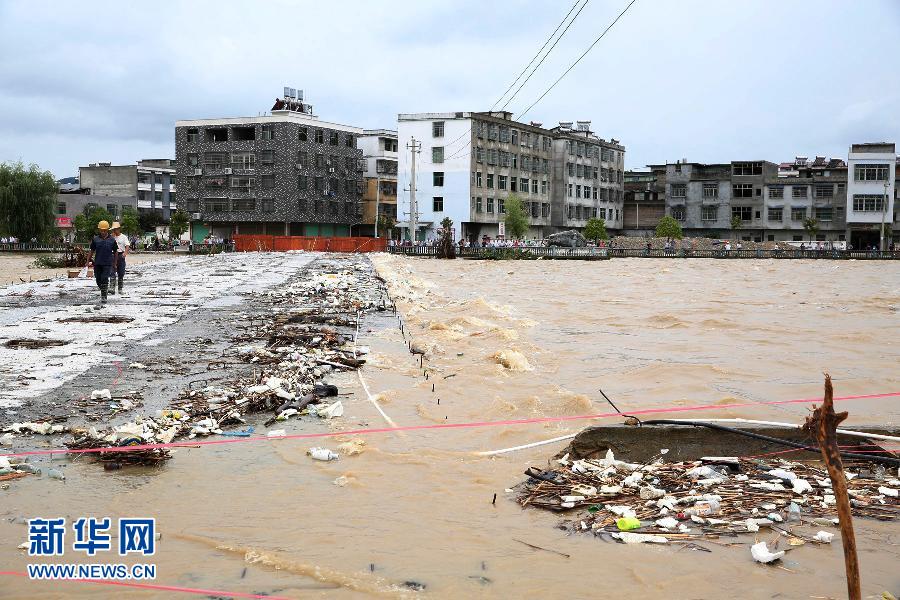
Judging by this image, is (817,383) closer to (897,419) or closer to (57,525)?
(897,419)

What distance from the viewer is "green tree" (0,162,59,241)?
70.3 meters

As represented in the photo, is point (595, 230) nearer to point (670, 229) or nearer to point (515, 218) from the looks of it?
point (670, 229)

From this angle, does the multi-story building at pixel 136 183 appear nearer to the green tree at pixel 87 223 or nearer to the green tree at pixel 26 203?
the green tree at pixel 87 223

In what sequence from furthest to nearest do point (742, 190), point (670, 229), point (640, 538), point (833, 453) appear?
point (742, 190) → point (670, 229) → point (640, 538) → point (833, 453)

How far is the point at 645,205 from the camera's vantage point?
10812 centimetres

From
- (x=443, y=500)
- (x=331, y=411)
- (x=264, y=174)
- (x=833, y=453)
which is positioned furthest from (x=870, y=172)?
(x=833, y=453)

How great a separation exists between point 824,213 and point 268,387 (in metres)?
95.8

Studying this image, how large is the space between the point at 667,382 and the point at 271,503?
697 centimetres

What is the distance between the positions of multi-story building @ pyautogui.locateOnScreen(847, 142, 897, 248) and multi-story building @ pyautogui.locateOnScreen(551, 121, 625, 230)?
29.1 metres

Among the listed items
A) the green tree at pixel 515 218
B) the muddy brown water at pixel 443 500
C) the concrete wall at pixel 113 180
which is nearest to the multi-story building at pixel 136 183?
the concrete wall at pixel 113 180

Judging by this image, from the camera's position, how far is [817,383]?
11438mm

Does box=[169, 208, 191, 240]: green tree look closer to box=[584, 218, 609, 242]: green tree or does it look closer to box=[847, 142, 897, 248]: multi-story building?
box=[584, 218, 609, 242]: green tree

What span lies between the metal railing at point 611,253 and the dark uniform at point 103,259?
5007 centimetres

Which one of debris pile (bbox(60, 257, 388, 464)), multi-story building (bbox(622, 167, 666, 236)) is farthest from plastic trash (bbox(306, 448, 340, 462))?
multi-story building (bbox(622, 167, 666, 236))
